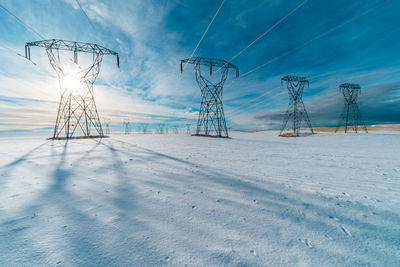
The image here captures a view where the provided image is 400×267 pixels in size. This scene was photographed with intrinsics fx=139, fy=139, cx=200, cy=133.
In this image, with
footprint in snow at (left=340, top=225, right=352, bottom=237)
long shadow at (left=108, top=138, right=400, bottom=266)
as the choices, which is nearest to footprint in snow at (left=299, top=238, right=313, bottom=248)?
long shadow at (left=108, top=138, right=400, bottom=266)

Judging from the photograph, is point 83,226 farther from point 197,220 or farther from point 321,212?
point 321,212

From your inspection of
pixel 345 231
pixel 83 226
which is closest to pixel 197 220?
pixel 83 226

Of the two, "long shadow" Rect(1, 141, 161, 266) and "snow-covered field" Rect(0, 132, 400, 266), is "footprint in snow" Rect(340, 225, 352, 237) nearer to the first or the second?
"snow-covered field" Rect(0, 132, 400, 266)

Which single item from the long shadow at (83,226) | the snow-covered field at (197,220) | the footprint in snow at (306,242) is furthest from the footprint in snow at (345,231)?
the long shadow at (83,226)

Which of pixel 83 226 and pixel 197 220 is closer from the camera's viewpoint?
pixel 83 226

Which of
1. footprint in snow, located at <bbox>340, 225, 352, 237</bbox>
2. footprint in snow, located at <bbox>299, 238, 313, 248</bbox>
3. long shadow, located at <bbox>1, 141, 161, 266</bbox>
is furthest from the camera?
footprint in snow, located at <bbox>340, 225, 352, 237</bbox>

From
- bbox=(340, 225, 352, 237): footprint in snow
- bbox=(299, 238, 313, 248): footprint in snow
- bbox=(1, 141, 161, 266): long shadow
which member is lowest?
bbox=(340, 225, 352, 237): footprint in snow

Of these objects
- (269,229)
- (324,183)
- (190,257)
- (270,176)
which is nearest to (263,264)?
(269,229)

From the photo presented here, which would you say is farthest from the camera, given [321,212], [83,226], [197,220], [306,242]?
[321,212]

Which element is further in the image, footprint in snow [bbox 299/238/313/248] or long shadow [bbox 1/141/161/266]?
footprint in snow [bbox 299/238/313/248]

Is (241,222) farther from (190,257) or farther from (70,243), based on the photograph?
(70,243)

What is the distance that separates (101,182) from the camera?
2.63 meters

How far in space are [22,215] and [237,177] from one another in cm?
316

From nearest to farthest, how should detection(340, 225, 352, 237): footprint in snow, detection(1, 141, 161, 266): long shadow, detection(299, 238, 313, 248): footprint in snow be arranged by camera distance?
detection(1, 141, 161, 266): long shadow
detection(299, 238, 313, 248): footprint in snow
detection(340, 225, 352, 237): footprint in snow
